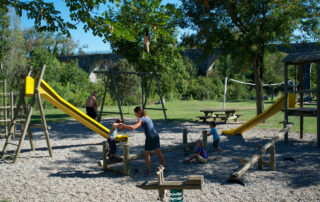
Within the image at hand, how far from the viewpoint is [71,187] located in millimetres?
5238

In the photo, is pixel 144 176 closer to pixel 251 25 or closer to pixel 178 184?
pixel 178 184

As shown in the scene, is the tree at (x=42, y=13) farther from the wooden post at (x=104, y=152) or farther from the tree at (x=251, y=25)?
the tree at (x=251, y=25)

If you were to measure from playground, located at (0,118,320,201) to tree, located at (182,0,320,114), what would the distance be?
4.59 m

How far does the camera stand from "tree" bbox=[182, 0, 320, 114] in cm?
1166

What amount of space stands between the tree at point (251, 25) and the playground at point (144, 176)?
4.59 m

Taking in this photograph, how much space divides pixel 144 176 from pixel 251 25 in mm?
8710

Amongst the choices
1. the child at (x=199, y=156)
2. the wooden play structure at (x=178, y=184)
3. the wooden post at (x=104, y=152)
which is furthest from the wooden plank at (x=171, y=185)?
the child at (x=199, y=156)

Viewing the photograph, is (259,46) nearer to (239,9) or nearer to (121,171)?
(239,9)

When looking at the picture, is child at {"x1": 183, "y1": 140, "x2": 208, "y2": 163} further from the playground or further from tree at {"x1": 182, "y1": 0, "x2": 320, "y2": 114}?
tree at {"x1": 182, "y1": 0, "x2": 320, "y2": 114}

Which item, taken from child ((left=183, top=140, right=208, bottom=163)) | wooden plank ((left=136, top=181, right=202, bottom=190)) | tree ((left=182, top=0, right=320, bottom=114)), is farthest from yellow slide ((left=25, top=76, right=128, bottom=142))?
tree ((left=182, top=0, right=320, bottom=114))

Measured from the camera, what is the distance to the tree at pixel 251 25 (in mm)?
11656

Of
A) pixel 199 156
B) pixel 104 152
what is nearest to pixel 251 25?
pixel 199 156

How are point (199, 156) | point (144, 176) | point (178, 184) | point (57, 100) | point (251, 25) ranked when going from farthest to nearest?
1. point (251, 25)
2. point (57, 100)
3. point (199, 156)
4. point (144, 176)
5. point (178, 184)

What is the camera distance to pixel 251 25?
12211 millimetres
